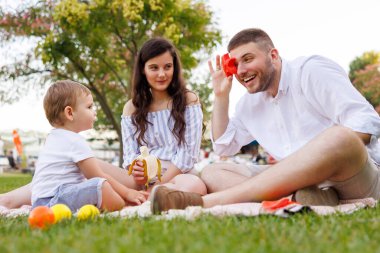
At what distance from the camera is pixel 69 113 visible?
3.73m

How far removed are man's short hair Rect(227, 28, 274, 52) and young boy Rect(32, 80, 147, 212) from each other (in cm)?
123

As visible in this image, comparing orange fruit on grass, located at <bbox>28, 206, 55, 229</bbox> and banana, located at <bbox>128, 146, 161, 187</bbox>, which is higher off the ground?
orange fruit on grass, located at <bbox>28, 206, 55, 229</bbox>

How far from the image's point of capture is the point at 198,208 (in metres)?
2.66

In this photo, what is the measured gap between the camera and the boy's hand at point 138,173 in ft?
13.2

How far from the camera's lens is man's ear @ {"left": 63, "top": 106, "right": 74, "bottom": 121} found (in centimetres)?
370

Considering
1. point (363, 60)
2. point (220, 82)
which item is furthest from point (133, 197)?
point (363, 60)

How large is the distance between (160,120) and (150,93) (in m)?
0.38

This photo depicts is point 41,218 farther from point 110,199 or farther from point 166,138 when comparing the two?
point 166,138

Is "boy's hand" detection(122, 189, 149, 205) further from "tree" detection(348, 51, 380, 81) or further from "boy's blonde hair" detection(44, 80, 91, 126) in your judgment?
"tree" detection(348, 51, 380, 81)

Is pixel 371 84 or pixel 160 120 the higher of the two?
pixel 160 120

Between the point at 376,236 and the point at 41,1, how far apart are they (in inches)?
573

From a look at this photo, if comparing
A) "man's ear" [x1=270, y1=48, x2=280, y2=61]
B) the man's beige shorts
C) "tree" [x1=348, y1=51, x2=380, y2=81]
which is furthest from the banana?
"tree" [x1=348, y1=51, x2=380, y2=81]

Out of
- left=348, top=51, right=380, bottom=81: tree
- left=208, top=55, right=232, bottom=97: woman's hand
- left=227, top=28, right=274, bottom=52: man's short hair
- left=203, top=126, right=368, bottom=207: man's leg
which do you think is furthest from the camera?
left=348, top=51, right=380, bottom=81: tree

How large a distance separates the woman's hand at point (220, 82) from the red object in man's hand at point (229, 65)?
0.20 feet
